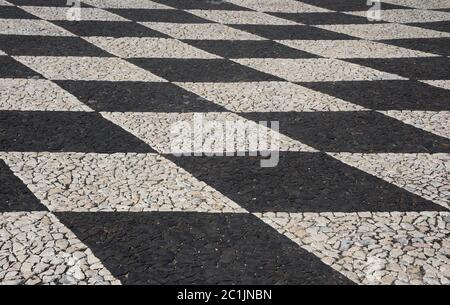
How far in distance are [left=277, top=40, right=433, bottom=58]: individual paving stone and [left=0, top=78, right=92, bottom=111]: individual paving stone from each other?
1805 millimetres

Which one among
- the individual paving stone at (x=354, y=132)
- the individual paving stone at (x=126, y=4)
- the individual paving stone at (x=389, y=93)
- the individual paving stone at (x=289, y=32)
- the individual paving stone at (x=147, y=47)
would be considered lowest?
the individual paving stone at (x=354, y=132)

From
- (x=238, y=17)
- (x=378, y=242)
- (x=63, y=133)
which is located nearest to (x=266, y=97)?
(x=63, y=133)

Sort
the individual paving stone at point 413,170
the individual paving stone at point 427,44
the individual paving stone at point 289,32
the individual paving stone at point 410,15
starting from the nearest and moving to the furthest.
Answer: the individual paving stone at point 413,170
the individual paving stone at point 427,44
the individual paving stone at point 289,32
the individual paving stone at point 410,15

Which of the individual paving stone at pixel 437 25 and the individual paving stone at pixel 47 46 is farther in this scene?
the individual paving stone at pixel 437 25

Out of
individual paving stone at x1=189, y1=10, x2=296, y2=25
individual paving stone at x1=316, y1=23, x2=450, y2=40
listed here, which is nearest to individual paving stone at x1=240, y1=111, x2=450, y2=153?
individual paving stone at x1=316, y1=23, x2=450, y2=40

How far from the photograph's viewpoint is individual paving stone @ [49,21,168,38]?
447cm

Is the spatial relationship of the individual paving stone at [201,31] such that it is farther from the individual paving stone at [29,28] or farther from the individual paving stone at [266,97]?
the individual paving stone at [266,97]

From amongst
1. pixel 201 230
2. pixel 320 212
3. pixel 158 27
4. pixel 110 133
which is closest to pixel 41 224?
pixel 201 230

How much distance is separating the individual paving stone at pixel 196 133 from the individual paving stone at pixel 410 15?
9.31ft

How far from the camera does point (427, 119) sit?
3.01 metres

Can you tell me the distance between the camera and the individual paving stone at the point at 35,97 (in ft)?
9.91

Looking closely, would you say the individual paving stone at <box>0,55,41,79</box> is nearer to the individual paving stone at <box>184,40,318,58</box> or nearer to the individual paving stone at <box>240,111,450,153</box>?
the individual paving stone at <box>184,40,318,58</box>

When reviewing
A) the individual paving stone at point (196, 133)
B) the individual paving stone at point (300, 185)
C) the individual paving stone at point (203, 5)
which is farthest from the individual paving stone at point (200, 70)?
the individual paving stone at point (203, 5)

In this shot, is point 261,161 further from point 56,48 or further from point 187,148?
point 56,48
